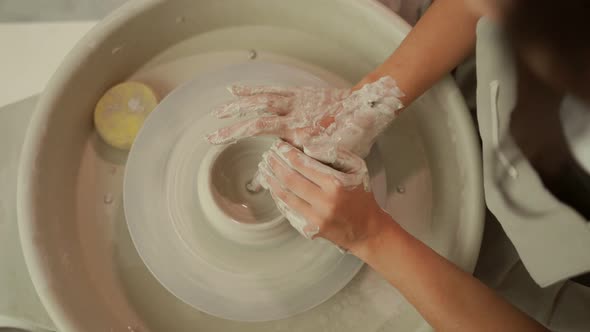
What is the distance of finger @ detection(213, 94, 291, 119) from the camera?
0.79 meters

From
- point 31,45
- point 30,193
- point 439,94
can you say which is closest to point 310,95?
point 439,94

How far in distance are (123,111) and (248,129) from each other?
0.37 metres

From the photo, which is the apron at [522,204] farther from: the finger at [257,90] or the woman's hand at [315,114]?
the finger at [257,90]

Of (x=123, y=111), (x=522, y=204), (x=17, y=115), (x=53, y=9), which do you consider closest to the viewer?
(x=522, y=204)

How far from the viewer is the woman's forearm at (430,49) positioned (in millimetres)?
871

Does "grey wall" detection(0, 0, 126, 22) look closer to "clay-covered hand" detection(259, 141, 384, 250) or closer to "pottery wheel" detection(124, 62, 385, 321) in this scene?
"pottery wheel" detection(124, 62, 385, 321)

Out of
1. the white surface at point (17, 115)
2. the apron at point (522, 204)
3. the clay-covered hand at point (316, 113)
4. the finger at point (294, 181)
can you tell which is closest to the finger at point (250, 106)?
the clay-covered hand at point (316, 113)

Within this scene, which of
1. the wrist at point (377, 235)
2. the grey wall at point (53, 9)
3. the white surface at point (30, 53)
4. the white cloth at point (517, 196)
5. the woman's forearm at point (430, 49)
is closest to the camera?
the white cloth at point (517, 196)

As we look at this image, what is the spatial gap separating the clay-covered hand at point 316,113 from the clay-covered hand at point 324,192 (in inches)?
1.6

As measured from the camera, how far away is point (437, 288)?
73 centimetres

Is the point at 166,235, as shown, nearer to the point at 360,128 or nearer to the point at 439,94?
the point at 360,128

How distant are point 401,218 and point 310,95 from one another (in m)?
0.33

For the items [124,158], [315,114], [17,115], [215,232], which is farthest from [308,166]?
[17,115]

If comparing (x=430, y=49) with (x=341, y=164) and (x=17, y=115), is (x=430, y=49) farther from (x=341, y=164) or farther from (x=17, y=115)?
(x=17, y=115)
